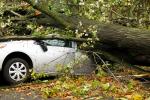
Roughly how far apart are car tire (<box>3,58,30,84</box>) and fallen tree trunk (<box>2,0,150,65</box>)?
11.8 ft

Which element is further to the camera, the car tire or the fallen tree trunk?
the car tire

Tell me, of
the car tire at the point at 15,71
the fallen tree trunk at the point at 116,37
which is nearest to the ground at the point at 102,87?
the fallen tree trunk at the point at 116,37

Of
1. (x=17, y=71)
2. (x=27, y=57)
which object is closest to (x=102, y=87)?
(x=17, y=71)

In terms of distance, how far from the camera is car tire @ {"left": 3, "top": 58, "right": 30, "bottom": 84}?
1335 cm

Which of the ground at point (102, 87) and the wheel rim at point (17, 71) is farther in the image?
the wheel rim at point (17, 71)

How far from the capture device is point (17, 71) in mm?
13469

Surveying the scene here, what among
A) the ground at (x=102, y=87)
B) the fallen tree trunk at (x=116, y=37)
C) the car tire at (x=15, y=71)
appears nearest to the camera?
the fallen tree trunk at (x=116, y=37)

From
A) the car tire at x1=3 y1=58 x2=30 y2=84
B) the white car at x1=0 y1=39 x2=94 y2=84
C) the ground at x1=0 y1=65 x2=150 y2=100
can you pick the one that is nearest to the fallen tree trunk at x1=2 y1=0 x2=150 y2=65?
the ground at x1=0 y1=65 x2=150 y2=100

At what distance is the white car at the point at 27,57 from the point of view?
43.9ft

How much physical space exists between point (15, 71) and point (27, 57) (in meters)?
0.67

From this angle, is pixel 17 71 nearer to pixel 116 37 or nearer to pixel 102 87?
pixel 102 87

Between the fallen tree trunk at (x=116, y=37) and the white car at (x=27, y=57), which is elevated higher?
the fallen tree trunk at (x=116, y=37)

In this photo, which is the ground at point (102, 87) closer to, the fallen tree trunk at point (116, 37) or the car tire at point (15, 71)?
the fallen tree trunk at point (116, 37)

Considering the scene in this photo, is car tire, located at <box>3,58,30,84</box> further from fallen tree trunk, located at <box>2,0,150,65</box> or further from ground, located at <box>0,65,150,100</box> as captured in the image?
fallen tree trunk, located at <box>2,0,150,65</box>
